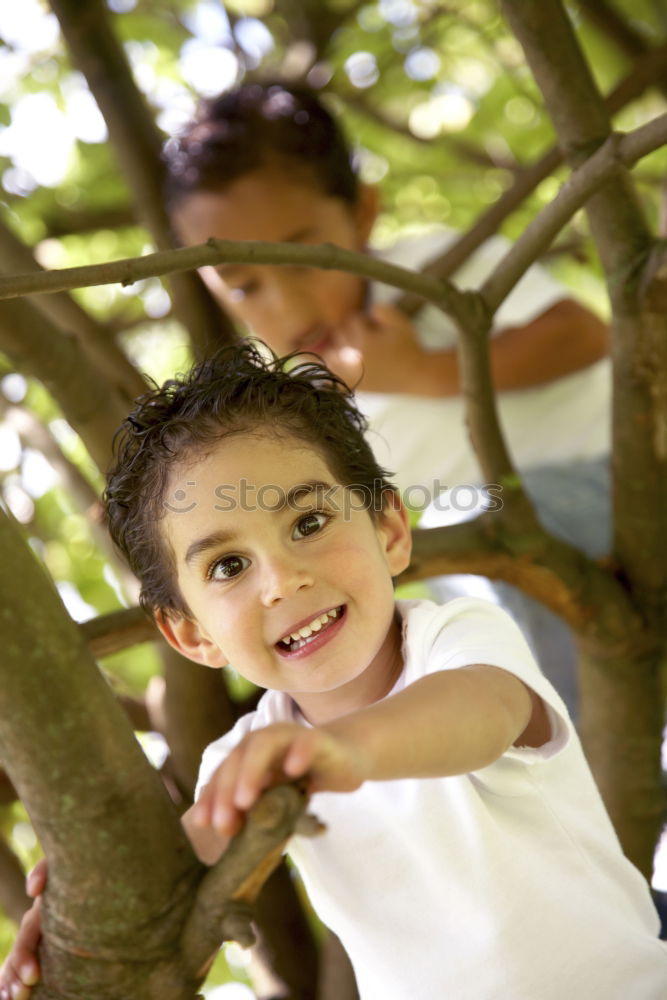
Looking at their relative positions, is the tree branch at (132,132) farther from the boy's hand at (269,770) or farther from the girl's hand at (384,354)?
the boy's hand at (269,770)

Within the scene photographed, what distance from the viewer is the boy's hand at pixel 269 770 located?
920mm

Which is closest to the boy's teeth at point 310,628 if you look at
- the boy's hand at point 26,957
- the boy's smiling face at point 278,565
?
the boy's smiling face at point 278,565

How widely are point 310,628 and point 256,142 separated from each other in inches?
68.4

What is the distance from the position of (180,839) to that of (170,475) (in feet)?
1.99

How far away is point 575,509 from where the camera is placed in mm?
2508

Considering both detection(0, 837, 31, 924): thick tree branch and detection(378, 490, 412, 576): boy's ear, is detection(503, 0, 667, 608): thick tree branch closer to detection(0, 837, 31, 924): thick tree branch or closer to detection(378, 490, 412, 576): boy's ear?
detection(378, 490, 412, 576): boy's ear

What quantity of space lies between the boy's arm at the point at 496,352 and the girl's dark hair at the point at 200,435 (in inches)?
27.9

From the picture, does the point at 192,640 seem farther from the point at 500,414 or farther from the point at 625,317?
the point at 500,414

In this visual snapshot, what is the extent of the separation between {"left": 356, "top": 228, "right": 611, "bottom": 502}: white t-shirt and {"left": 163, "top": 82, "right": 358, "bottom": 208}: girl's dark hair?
371mm

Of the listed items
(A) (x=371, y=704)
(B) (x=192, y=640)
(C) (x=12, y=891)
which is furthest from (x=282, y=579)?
(C) (x=12, y=891)

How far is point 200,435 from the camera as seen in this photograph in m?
1.55

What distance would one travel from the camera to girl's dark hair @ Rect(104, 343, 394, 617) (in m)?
1.56

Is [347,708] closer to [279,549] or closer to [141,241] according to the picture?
[279,549]

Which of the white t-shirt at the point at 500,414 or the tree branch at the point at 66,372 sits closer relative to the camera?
the tree branch at the point at 66,372
